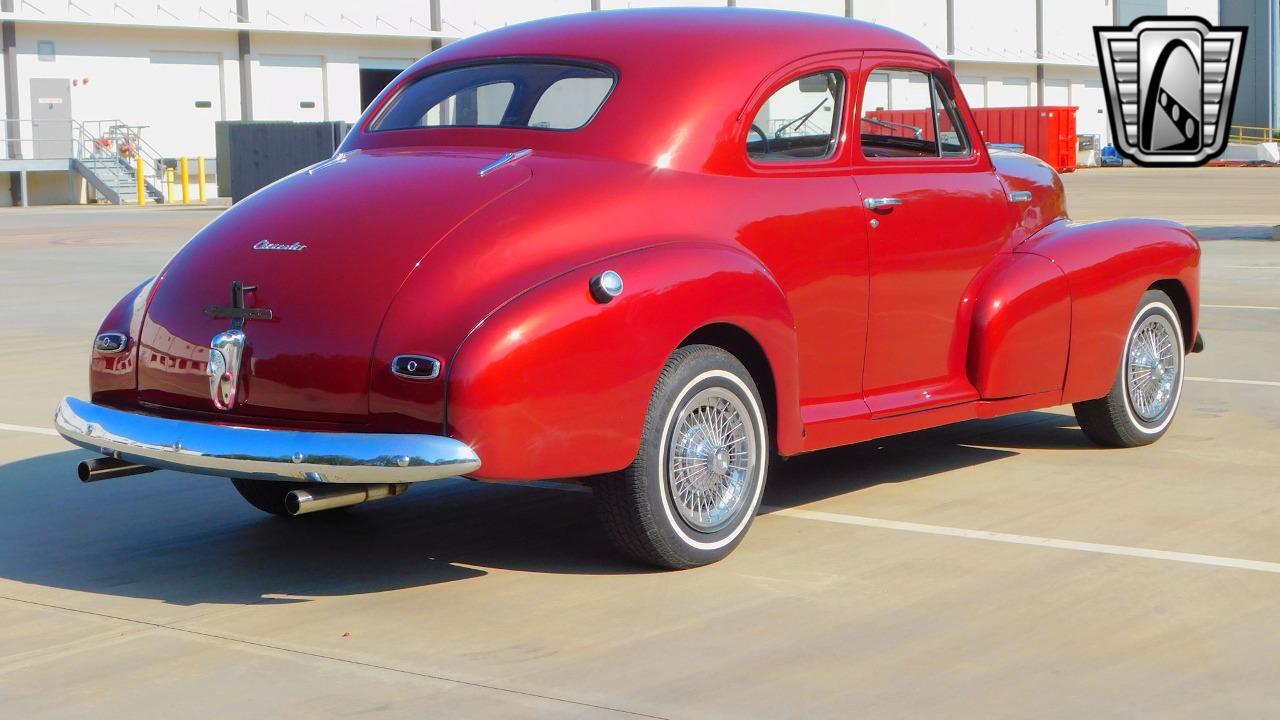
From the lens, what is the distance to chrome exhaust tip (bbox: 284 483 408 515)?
15.8 feet

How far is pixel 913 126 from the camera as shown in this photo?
680 centimetres

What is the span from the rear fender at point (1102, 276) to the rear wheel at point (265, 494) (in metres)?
3.11

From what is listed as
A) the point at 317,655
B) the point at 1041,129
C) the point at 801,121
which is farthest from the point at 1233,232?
the point at 1041,129

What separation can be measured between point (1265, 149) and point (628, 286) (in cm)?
5721

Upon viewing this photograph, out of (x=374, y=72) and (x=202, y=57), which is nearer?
(x=202, y=57)

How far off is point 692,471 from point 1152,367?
10.1 feet

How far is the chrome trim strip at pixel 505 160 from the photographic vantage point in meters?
5.47

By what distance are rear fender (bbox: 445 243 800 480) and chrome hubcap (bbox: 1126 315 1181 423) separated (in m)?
2.78

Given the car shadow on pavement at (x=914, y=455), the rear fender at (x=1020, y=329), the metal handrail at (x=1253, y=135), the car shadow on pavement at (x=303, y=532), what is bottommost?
the car shadow on pavement at (x=303, y=532)

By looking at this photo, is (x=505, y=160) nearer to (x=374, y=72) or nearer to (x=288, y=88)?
(x=288, y=88)

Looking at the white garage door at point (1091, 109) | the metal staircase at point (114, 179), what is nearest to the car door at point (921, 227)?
the metal staircase at point (114, 179)

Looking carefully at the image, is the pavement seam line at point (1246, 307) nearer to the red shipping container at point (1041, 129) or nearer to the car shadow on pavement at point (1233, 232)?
the car shadow on pavement at point (1233, 232)

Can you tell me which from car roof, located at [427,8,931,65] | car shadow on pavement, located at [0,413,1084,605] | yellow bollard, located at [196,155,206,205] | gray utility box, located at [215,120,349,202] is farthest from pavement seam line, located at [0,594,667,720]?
yellow bollard, located at [196,155,206,205]

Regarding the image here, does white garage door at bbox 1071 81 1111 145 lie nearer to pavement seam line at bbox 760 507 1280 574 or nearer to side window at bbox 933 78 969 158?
side window at bbox 933 78 969 158
